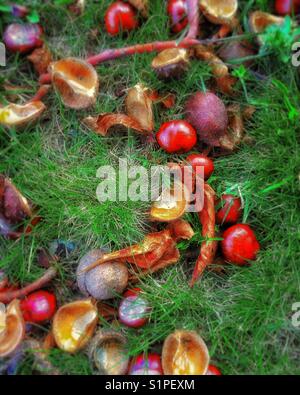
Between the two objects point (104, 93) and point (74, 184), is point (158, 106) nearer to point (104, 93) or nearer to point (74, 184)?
point (104, 93)

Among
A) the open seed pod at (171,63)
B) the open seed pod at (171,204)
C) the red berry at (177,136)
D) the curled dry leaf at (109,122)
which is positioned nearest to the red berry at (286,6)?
the open seed pod at (171,63)

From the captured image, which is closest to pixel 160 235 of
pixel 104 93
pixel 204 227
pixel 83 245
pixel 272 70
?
pixel 204 227

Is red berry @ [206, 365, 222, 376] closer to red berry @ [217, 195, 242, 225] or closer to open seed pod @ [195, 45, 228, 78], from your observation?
red berry @ [217, 195, 242, 225]

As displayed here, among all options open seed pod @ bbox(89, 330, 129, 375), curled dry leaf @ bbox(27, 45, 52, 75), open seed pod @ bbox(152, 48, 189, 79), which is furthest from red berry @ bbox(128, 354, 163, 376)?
curled dry leaf @ bbox(27, 45, 52, 75)

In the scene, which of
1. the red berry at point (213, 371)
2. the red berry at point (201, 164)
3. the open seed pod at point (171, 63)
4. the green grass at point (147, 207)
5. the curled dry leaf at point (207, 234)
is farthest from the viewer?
the open seed pod at point (171, 63)

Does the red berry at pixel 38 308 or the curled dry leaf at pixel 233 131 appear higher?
the curled dry leaf at pixel 233 131

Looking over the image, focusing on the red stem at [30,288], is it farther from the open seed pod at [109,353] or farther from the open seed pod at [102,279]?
the open seed pod at [109,353]
